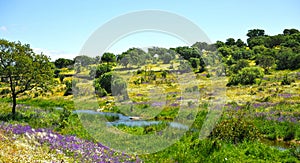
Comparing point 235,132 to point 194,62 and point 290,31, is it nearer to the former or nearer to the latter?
point 194,62

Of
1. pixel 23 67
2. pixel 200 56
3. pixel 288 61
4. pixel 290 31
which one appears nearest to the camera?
pixel 23 67

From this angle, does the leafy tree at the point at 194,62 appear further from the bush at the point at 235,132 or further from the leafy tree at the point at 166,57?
the bush at the point at 235,132

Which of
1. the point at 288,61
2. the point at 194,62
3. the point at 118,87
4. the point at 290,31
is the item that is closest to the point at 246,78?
the point at 288,61

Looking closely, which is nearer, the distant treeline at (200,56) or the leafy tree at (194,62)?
the distant treeline at (200,56)

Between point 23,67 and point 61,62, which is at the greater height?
point 61,62

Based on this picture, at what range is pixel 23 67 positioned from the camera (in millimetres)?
25422

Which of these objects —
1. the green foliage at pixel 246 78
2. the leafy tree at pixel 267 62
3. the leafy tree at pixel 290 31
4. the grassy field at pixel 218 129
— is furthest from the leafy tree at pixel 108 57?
the leafy tree at pixel 290 31

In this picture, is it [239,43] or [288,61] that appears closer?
[288,61]

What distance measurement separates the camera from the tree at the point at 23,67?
989 inches

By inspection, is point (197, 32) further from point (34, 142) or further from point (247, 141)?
point (34, 142)

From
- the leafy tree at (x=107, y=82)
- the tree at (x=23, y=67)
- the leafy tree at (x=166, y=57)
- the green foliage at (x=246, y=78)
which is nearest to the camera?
the tree at (x=23, y=67)

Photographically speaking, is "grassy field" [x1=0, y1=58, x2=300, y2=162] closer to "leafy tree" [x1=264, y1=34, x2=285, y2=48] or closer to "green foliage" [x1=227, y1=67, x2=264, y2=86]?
"green foliage" [x1=227, y1=67, x2=264, y2=86]

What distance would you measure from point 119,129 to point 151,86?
38072 mm

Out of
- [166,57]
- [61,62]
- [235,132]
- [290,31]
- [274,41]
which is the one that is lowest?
[235,132]
